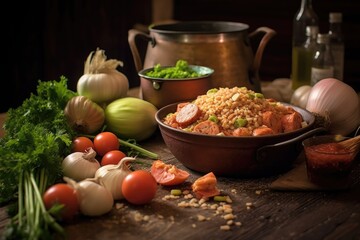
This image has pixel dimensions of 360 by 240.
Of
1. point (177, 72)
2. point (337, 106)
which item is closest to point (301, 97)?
point (337, 106)

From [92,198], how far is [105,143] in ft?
1.46

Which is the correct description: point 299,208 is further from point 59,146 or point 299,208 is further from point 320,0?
point 320,0

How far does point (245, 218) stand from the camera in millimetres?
1411

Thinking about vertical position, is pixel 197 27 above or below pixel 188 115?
above

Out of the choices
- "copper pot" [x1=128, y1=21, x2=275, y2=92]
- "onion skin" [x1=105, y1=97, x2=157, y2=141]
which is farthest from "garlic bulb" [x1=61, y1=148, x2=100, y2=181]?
"copper pot" [x1=128, y1=21, x2=275, y2=92]

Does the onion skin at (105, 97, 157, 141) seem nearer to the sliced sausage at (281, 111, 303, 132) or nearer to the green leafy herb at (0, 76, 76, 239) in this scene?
the green leafy herb at (0, 76, 76, 239)

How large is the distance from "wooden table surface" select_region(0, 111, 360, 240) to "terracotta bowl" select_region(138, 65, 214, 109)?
0.51m

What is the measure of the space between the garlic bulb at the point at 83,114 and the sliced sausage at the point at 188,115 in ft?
1.20

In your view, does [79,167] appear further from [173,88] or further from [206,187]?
[173,88]

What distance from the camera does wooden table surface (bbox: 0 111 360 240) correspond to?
52.4 inches

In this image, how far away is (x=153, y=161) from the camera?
1.84 m

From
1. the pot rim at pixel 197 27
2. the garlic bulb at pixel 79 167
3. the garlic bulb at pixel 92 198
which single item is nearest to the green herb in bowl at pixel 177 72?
the pot rim at pixel 197 27

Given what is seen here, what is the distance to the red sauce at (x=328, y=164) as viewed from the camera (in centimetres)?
153

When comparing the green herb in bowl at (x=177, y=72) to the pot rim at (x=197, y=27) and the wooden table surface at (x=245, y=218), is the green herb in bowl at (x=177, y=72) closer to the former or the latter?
the pot rim at (x=197, y=27)
